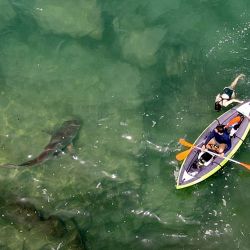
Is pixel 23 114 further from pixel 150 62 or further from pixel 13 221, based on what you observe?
pixel 150 62

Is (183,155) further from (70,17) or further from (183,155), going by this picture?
(70,17)

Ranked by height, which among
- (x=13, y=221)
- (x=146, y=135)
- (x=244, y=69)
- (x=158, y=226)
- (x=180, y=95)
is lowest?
(x=13, y=221)

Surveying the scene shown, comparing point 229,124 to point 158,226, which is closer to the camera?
point 158,226

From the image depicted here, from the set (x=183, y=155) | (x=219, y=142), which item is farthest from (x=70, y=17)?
(x=219, y=142)

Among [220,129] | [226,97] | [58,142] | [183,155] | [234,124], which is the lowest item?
[58,142]

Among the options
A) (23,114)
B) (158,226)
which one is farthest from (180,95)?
(23,114)

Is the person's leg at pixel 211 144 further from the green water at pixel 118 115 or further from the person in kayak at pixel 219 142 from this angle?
the green water at pixel 118 115
